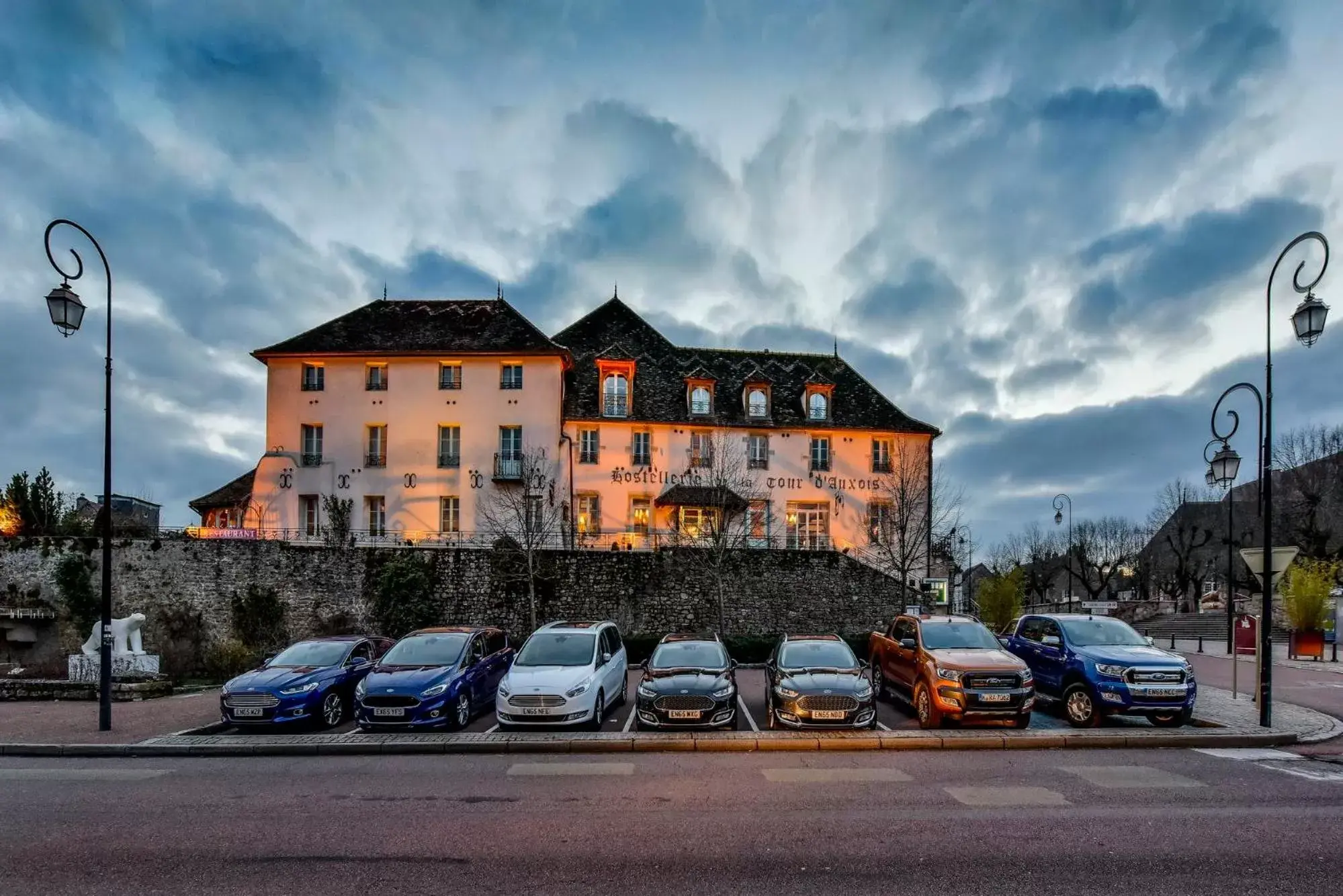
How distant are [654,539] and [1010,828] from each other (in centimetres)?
2694

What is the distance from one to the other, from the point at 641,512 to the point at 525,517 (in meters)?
7.73

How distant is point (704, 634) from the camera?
15.4m

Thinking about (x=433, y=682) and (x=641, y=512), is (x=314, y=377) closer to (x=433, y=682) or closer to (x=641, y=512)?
(x=641, y=512)

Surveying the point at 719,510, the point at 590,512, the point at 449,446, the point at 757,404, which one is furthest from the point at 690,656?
the point at 757,404

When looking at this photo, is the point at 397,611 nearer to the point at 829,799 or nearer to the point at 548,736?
the point at 548,736

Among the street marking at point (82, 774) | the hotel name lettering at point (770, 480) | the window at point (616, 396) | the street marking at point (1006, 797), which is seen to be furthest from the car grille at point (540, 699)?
the window at point (616, 396)

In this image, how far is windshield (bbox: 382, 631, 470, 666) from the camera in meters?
13.5

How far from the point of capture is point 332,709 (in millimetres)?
13211

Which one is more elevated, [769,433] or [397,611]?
[769,433]

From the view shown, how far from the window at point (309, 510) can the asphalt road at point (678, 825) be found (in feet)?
80.3

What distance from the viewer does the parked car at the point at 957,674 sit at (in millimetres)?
12023

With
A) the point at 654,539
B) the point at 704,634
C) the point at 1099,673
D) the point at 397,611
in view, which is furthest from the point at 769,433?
the point at 1099,673

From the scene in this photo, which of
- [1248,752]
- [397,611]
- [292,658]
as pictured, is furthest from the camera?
[397,611]

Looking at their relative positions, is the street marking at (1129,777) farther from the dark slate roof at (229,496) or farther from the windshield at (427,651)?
the dark slate roof at (229,496)
